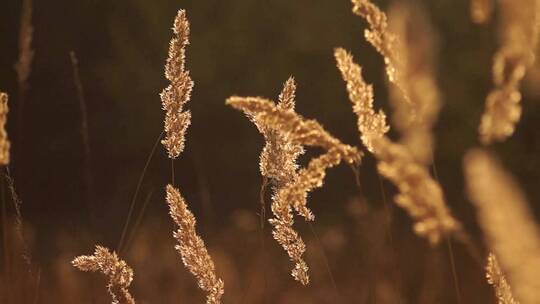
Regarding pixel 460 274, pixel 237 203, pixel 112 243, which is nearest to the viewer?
pixel 460 274

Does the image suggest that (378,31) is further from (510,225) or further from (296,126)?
(510,225)

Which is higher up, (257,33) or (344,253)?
(257,33)

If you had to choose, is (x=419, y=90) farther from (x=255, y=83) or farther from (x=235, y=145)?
(x=235, y=145)

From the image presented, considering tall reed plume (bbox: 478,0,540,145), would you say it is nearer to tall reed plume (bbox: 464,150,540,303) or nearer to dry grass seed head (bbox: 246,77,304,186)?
tall reed plume (bbox: 464,150,540,303)

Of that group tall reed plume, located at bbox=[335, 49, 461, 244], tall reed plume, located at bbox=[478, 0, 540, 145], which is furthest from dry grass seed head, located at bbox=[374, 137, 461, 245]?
tall reed plume, located at bbox=[478, 0, 540, 145]

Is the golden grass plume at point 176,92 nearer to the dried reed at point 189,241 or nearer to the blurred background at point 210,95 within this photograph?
the dried reed at point 189,241

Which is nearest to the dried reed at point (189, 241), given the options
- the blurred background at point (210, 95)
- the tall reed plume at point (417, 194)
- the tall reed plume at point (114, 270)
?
the tall reed plume at point (114, 270)

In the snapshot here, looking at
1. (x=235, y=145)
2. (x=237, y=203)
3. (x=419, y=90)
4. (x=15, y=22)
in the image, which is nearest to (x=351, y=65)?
(x=419, y=90)
